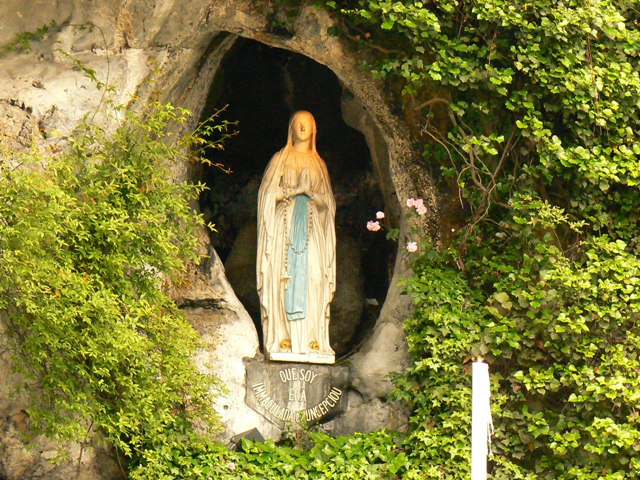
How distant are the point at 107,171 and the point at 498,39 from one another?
2647 millimetres

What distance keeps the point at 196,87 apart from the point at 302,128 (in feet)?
2.61

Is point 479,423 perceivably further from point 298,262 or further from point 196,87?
point 196,87

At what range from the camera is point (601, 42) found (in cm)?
887

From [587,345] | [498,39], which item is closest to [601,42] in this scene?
[498,39]

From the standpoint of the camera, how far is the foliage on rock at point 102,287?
7.80 meters

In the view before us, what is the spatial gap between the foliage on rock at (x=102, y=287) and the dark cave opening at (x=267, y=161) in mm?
1604

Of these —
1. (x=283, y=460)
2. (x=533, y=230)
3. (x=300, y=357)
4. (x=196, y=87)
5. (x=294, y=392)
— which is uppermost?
(x=196, y=87)

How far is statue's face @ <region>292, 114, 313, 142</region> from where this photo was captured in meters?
9.72

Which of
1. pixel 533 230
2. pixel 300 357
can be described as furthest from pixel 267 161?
pixel 533 230

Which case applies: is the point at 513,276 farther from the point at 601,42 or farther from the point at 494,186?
the point at 601,42

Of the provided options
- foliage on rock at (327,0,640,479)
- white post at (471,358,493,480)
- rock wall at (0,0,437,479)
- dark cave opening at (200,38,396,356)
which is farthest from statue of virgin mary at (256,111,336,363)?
white post at (471,358,493,480)

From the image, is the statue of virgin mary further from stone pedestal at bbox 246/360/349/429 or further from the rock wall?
the rock wall

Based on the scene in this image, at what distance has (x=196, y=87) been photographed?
960cm

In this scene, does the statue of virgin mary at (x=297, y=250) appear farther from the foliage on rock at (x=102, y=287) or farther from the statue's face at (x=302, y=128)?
the foliage on rock at (x=102, y=287)
